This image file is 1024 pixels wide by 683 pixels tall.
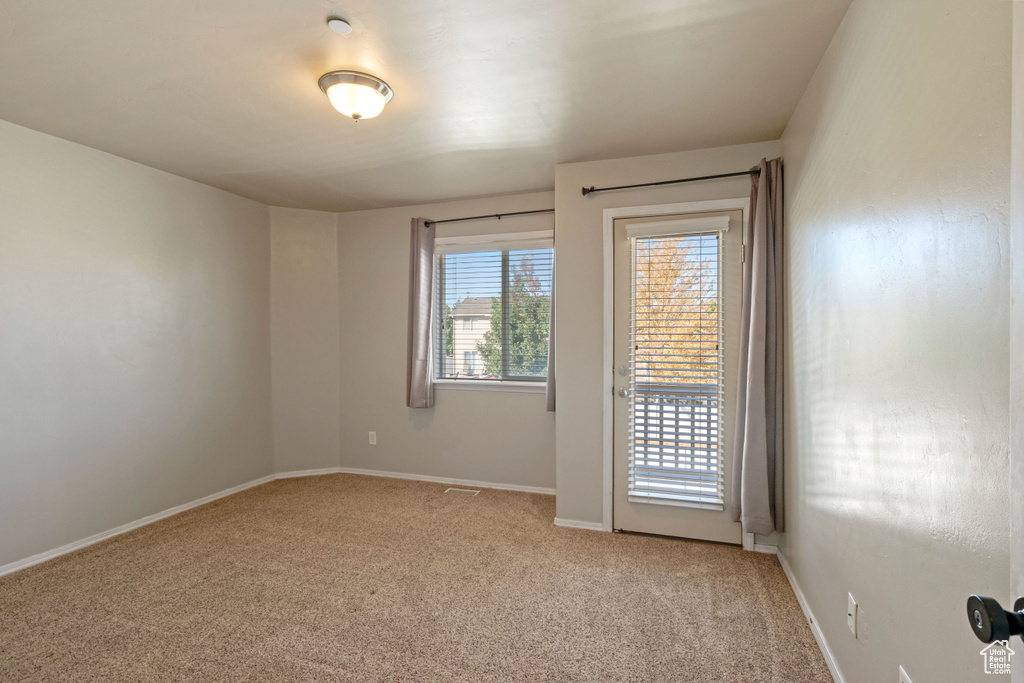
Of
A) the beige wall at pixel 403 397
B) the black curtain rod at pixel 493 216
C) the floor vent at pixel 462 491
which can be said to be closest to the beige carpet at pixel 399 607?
the floor vent at pixel 462 491

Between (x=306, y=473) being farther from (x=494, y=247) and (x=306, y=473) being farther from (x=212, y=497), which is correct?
(x=494, y=247)

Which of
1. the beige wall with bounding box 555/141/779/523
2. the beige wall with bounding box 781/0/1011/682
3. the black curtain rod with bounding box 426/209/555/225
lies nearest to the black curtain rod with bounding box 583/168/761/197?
the beige wall with bounding box 555/141/779/523

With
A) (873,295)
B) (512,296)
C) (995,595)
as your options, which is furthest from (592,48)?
(512,296)

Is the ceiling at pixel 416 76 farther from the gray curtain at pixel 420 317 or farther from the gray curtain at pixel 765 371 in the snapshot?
the gray curtain at pixel 420 317

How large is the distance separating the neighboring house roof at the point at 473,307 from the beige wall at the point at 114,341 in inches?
72.3

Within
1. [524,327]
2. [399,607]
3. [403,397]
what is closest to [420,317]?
[403,397]

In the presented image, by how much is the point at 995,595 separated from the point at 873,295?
0.86 m

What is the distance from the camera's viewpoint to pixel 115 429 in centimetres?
A: 329

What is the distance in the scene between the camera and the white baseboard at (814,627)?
1.87 meters

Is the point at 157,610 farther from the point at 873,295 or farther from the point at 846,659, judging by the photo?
the point at 873,295

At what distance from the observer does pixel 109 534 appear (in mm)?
3232

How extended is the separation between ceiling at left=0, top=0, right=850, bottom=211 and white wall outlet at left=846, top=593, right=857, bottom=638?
2.13 metres

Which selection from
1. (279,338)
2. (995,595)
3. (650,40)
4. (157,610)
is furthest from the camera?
(279,338)

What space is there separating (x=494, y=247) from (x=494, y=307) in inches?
20.7
